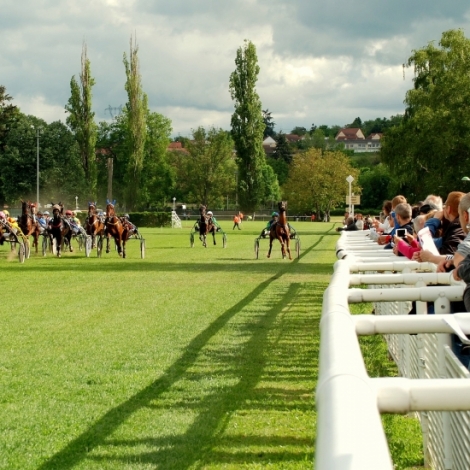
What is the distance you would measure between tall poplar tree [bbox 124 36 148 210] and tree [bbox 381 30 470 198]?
1424 inches

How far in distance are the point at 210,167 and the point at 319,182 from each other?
14406 mm

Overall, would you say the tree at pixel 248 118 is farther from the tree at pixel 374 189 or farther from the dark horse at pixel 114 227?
the dark horse at pixel 114 227

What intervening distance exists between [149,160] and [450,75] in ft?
205

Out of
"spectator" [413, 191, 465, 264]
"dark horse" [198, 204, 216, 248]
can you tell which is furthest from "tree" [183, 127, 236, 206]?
"spectator" [413, 191, 465, 264]

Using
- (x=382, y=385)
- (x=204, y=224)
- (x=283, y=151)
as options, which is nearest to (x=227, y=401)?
(x=382, y=385)

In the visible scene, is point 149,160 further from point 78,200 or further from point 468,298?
point 468,298

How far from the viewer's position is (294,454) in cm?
495

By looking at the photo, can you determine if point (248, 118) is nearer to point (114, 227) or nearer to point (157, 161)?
point (157, 161)

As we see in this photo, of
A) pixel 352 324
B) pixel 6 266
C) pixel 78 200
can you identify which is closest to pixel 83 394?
pixel 352 324

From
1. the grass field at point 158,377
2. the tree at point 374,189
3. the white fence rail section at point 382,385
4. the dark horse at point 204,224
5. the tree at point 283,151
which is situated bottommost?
the grass field at point 158,377

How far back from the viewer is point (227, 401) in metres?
6.29

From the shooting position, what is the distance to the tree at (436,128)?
41875 millimetres

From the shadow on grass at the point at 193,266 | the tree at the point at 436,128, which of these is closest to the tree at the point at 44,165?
the tree at the point at 436,128

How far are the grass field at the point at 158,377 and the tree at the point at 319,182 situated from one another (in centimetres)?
8304
